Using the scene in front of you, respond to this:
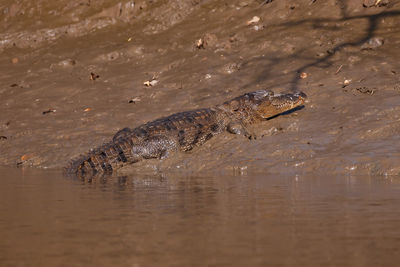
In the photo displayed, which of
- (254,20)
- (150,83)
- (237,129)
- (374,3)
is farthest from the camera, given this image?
(254,20)

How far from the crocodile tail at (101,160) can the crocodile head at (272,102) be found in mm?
2536

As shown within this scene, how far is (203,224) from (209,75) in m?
9.66

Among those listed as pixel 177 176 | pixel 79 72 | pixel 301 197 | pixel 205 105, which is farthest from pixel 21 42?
pixel 301 197

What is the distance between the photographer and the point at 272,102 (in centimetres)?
1121

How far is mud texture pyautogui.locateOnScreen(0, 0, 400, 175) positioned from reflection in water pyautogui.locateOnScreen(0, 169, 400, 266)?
97.7 inches

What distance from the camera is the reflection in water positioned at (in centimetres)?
334

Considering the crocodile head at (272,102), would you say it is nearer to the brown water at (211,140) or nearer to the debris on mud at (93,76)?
the brown water at (211,140)

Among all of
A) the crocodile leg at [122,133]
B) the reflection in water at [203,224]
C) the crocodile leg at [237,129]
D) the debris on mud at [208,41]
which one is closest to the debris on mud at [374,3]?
the debris on mud at [208,41]

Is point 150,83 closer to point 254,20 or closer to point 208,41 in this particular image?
point 208,41

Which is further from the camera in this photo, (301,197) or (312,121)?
(312,121)

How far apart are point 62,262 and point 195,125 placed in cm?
751

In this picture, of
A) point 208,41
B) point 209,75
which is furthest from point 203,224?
point 208,41

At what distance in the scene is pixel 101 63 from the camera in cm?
1669

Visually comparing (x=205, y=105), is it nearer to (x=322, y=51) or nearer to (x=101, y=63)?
(x=322, y=51)
